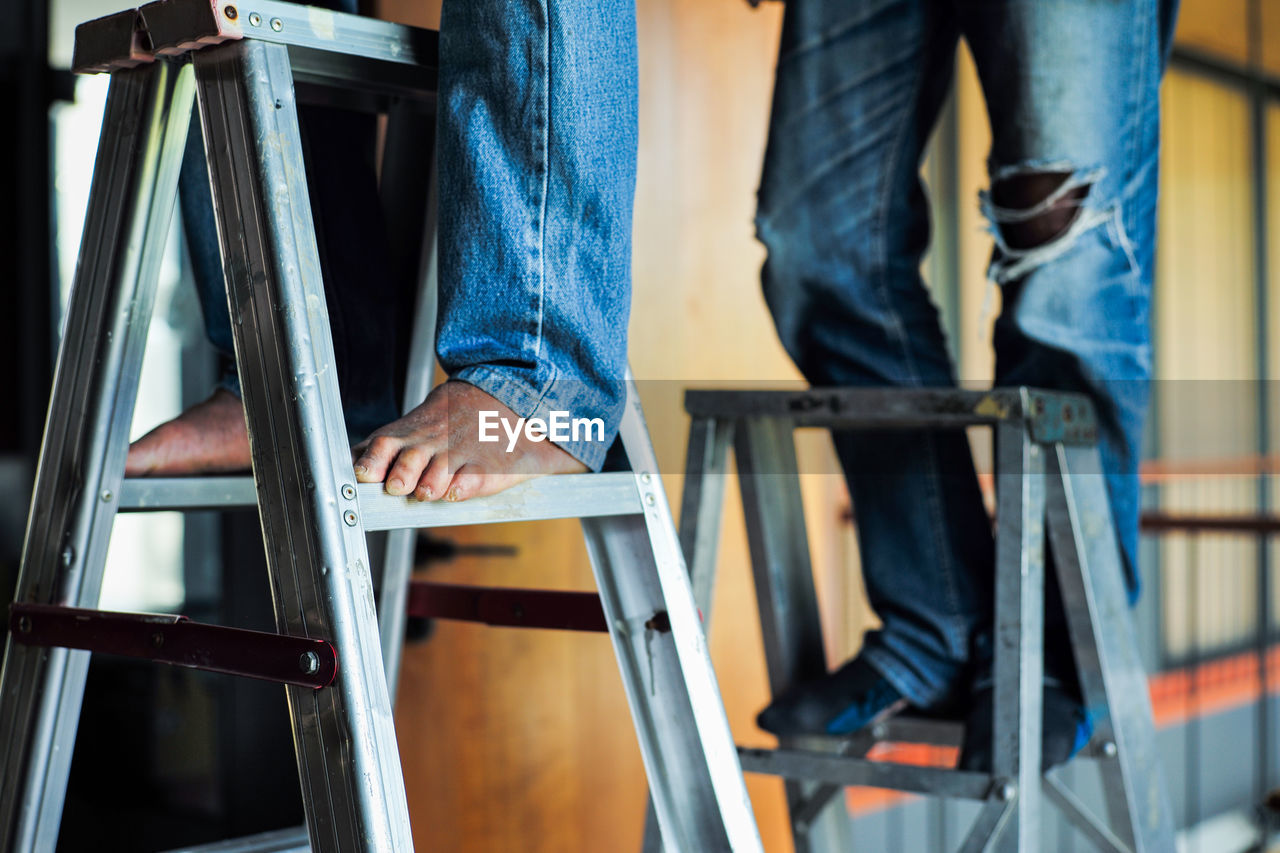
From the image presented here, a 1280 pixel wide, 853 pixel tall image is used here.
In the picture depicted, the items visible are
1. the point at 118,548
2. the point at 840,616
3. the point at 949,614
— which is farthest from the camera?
the point at 840,616

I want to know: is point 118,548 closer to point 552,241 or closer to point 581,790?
point 581,790

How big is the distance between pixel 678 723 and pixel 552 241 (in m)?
0.35

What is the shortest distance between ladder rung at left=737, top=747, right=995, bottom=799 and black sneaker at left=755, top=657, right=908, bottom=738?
27 mm

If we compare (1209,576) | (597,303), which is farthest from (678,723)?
(1209,576)

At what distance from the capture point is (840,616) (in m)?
3.39

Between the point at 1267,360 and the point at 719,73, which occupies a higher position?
the point at 719,73

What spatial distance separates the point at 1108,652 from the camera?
3.73ft

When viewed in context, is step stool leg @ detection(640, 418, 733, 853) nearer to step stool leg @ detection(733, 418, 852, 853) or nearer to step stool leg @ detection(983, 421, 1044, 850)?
step stool leg @ detection(733, 418, 852, 853)

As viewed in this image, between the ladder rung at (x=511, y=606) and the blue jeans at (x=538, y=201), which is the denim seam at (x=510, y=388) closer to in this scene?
the blue jeans at (x=538, y=201)

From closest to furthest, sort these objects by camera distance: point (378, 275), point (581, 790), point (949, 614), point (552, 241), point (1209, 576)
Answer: point (552, 241)
point (378, 275)
point (949, 614)
point (581, 790)
point (1209, 576)

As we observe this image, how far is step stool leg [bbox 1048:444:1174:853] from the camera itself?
1121 millimetres

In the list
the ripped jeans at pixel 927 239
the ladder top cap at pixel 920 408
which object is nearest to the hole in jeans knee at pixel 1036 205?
the ripped jeans at pixel 927 239

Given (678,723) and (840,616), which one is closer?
(678,723)

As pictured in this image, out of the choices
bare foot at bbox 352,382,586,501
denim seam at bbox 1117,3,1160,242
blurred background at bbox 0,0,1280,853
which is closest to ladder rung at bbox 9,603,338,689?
bare foot at bbox 352,382,586,501
